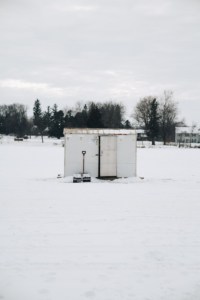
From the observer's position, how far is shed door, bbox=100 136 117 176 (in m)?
16.9

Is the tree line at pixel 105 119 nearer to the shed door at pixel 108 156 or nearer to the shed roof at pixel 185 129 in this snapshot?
the shed roof at pixel 185 129

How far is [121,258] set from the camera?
6.09m

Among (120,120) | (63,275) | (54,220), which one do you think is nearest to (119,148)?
(54,220)

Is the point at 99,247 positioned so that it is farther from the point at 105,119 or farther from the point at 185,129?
the point at 185,129

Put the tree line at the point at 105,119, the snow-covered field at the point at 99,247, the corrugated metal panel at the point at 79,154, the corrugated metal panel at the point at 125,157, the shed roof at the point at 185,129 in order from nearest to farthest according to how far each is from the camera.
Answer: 1. the snow-covered field at the point at 99,247
2. the corrugated metal panel at the point at 79,154
3. the corrugated metal panel at the point at 125,157
4. the tree line at the point at 105,119
5. the shed roof at the point at 185,129

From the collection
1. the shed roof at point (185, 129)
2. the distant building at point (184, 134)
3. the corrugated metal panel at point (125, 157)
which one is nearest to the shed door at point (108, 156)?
the corrugated metal panel at point (125, 157)

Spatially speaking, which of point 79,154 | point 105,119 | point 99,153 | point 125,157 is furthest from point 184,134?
point 79,154

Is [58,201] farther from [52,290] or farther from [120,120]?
[120,120]

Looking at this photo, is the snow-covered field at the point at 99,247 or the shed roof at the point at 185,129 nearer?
the snow-covered field at the point at 99,247

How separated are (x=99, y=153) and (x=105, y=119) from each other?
287 ft

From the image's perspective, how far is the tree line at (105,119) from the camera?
8494cm

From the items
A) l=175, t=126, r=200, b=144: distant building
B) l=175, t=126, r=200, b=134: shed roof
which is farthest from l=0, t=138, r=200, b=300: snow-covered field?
l=175, t=126, r=200, b=134: shed roof

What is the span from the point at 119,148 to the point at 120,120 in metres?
90.8

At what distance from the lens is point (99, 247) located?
21.7ft
